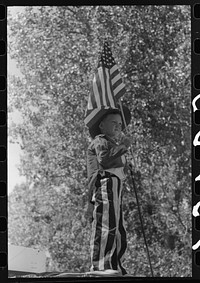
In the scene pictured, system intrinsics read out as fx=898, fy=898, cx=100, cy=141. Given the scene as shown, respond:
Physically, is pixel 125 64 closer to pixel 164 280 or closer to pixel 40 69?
pixel 40 69

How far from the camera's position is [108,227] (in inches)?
279

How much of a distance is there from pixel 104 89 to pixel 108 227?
3.69ft

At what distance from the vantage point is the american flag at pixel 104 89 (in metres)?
7.29

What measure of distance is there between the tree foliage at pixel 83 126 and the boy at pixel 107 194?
0.51m

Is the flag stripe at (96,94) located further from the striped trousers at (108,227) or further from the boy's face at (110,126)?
the striped trousers at (108,227)

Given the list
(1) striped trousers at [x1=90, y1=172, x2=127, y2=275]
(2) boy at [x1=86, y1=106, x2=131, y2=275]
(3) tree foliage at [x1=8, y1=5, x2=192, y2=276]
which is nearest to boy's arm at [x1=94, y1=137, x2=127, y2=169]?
(2) boy at [x1=86, y1=106, x2=131, y2=275]

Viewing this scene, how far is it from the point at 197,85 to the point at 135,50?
1.17m

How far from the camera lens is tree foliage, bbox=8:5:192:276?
782 centimetres

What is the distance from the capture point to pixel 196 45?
7.08m

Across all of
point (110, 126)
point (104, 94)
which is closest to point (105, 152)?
point (110, 126)

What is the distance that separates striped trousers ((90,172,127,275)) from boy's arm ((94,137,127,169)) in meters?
0.11

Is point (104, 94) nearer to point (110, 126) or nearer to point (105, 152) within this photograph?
point (110, 126)

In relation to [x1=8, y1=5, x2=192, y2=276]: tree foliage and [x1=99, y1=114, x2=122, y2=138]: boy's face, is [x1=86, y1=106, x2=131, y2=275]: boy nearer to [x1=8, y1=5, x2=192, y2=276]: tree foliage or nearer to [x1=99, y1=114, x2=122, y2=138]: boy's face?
[x1=99, y1=114, x2=122, y2=138]: boy's face

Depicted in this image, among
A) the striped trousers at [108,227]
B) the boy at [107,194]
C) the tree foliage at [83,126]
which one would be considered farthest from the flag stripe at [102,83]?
the striped trousers at [108,227]
